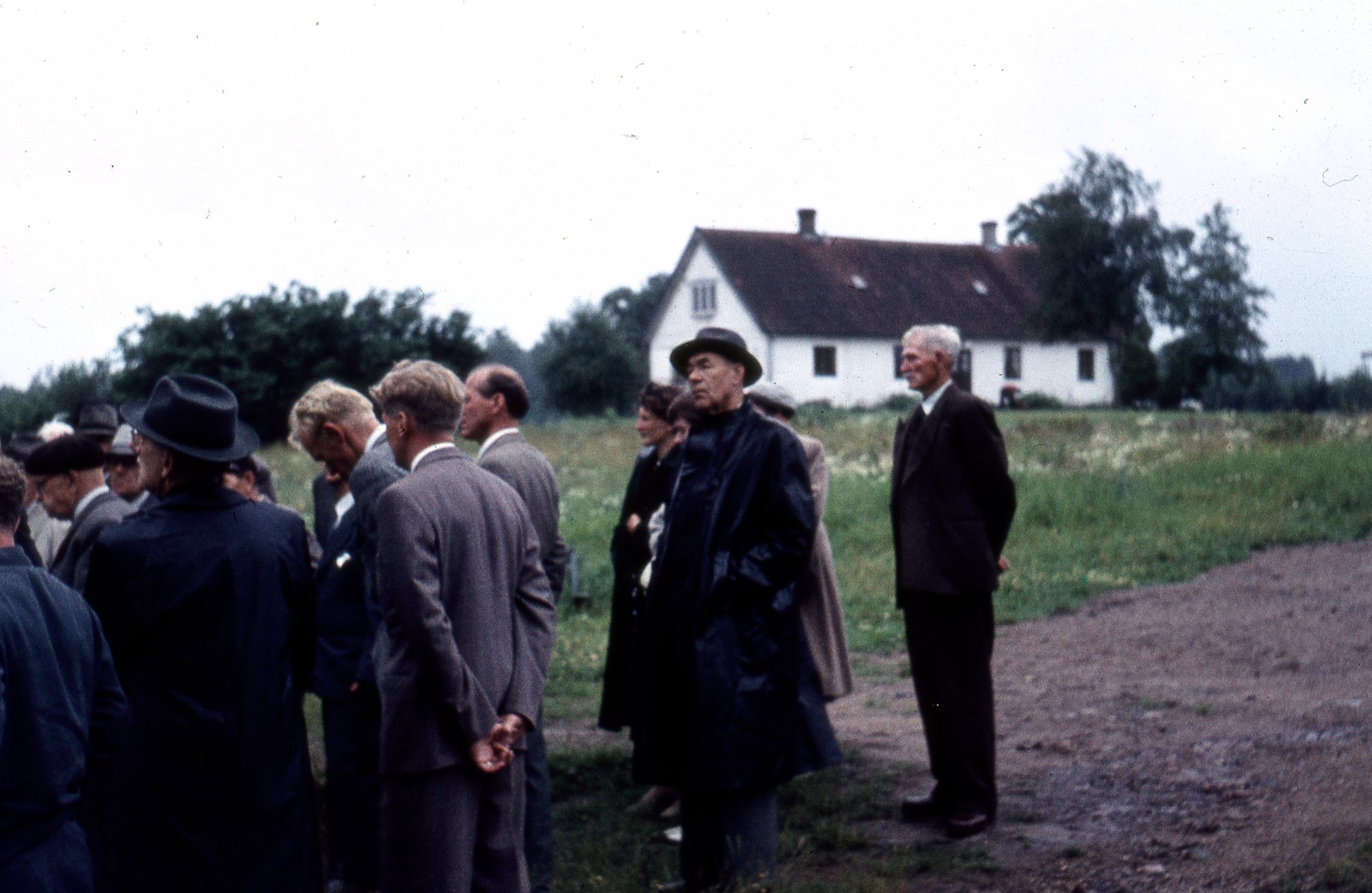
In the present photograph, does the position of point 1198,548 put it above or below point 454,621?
below

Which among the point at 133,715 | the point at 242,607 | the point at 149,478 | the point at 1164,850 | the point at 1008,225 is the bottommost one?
the point at 1164,850

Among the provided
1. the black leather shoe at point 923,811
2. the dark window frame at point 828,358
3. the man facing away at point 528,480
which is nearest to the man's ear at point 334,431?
the man facing away at point 528,480

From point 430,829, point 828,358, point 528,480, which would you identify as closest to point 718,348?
point 528,480

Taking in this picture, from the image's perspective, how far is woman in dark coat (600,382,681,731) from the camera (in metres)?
6.74

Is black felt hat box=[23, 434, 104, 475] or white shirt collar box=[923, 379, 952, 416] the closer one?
black felt hat box=[23, 434, 104, 475]

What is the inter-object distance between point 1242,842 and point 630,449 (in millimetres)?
27106

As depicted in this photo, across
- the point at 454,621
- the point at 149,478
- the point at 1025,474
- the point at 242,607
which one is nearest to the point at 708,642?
the point at 454,621

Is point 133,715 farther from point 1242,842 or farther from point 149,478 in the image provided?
point 1242,842

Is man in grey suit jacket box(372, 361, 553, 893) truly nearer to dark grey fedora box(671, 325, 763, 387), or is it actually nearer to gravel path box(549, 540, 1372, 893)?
dark grey fedora box(671, 325, 763, 387)

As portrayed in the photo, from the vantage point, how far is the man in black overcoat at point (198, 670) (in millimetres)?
3846

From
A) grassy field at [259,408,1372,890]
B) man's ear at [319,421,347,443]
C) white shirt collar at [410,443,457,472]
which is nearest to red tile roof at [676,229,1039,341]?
grassy field at [259,408,1372,890]

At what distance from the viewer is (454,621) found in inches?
156

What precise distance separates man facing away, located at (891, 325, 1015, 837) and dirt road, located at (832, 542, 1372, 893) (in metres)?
0.30

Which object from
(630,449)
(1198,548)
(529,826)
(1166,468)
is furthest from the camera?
(630,449)
